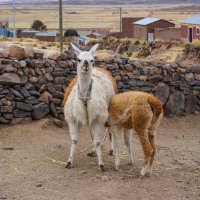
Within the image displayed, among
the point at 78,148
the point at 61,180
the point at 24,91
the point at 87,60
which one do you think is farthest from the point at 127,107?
the point at 24,91

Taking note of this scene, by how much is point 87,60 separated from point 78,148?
2.25 metres

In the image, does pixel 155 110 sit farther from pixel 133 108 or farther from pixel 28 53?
pixel 28 53

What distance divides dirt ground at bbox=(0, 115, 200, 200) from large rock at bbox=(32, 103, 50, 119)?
0.14 metres

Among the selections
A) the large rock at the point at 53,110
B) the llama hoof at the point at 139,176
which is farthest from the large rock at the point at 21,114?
the llama hoof at the point at 139,176

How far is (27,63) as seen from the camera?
36.0 ft

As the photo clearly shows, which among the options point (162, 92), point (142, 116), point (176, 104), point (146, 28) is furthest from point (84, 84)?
point (146, 28)

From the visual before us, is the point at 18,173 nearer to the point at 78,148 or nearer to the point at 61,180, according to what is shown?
the point at 61,180

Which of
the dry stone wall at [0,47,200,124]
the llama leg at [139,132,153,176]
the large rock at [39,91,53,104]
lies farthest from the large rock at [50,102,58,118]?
the llama leg at [139,132,153,176]

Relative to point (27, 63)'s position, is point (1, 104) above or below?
below

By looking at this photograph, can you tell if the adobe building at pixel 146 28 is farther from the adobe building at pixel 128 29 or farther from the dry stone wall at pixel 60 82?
the dry stone wall at pixel 60 82

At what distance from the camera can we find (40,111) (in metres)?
11.0

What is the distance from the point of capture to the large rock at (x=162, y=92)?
41.3 feet

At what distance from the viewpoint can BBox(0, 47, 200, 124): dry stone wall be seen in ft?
35.2

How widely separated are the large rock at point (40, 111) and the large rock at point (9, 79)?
0.63m
